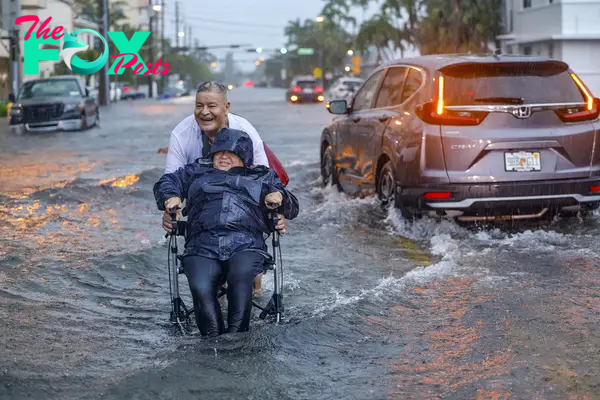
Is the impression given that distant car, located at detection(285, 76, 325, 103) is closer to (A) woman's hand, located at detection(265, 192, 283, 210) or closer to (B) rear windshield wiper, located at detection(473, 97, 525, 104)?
(B) rear windshield wiper, located at detection(473, 97, 525, 104)

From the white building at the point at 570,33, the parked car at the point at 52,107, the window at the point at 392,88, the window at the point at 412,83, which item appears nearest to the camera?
the window at the point at 412,83

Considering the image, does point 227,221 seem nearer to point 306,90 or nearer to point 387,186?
point 387,186

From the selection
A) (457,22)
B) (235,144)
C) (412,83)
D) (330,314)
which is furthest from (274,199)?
(457,22)

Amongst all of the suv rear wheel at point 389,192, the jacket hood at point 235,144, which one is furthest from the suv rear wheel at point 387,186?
the jacket hood at point 235,144

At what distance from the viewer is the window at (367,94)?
11.4m

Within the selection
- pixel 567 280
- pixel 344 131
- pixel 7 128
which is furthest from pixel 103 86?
pixel 567 280

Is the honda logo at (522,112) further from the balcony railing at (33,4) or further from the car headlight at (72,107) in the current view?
the balcony railing at (33,4)

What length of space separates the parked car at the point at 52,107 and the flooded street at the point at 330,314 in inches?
681

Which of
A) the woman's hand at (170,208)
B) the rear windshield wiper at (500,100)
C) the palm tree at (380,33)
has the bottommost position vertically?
the woman's hand at (170,208)

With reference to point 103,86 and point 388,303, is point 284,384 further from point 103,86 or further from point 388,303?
point 103,86

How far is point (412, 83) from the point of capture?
10211mm

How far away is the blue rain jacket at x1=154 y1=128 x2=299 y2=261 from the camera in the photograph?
226 inches

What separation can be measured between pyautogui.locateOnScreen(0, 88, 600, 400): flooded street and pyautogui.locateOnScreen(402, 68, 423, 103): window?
1193 mm

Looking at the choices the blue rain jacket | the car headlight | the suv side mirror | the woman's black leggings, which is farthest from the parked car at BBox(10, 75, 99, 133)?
the woman's black leggings
